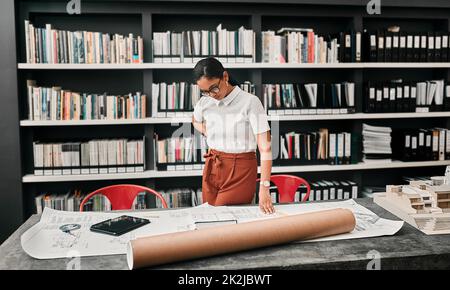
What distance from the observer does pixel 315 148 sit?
140 inches

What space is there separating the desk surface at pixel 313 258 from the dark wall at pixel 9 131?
1913 mm

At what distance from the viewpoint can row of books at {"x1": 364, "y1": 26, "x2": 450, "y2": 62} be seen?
3527 millimetres

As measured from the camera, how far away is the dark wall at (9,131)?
10.3 feet

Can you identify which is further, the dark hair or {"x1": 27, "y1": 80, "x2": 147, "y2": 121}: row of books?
{"x1": 27, "y1": 80, "x2": 147, "y2": 121}: row of books

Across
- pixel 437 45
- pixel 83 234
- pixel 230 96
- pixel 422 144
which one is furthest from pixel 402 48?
pixel 83 234

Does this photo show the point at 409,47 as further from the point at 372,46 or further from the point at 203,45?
the point at 203,45

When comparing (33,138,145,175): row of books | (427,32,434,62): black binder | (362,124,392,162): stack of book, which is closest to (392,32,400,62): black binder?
(427,32,434,62): black binder

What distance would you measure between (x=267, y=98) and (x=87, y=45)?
4.61ft

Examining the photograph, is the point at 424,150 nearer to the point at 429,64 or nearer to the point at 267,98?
the point at 429,64

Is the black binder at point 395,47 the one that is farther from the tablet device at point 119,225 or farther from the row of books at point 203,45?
the tablet device at point 119,225

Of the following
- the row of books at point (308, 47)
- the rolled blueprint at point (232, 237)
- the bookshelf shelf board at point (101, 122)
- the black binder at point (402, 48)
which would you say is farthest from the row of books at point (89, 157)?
the black binder at point (402, 48)

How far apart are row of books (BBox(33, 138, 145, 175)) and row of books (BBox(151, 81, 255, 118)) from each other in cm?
28

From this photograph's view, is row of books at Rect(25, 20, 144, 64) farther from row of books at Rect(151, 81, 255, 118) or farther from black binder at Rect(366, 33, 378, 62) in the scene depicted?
black binder at Rect(366, 33, 378, 62)
